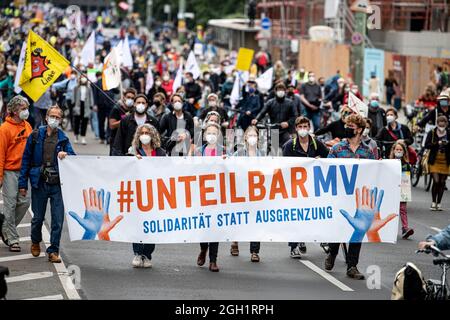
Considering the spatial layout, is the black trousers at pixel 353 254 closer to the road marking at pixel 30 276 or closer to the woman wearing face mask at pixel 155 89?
the road marking at pixel 30 276

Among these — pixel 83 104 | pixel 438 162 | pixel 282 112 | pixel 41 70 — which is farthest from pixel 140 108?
pixel 83 104

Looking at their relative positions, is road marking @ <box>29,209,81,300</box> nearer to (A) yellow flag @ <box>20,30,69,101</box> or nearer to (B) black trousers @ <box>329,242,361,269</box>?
(B) black trousers @ <box>329,242,361,269</box>

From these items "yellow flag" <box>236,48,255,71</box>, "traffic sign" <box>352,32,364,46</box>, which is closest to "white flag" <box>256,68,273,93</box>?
"traffic sign" <box>352,32,364,46</box>

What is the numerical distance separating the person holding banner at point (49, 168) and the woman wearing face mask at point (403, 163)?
17.0 ft

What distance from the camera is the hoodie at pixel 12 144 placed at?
15.0 meters

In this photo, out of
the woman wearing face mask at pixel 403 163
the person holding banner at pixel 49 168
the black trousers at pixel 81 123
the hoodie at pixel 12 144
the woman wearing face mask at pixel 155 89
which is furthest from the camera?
the black trousers at pixel 81 123

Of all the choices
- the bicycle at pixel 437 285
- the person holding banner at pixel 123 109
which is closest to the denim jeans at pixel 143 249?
the bicycle at pixel 437 285

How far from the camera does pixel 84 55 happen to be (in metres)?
33.1

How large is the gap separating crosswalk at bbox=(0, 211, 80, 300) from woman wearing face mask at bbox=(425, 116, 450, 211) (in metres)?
7.57

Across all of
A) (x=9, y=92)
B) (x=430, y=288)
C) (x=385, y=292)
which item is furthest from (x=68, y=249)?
(x=9, y=92)

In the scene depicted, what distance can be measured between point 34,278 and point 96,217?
1035 millimetres

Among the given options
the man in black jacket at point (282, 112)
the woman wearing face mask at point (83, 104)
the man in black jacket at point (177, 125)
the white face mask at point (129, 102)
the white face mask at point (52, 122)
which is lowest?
the woman wearing face mask at point (83, 104)

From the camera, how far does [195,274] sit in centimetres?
1392

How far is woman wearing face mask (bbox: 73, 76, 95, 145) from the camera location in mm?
31141
